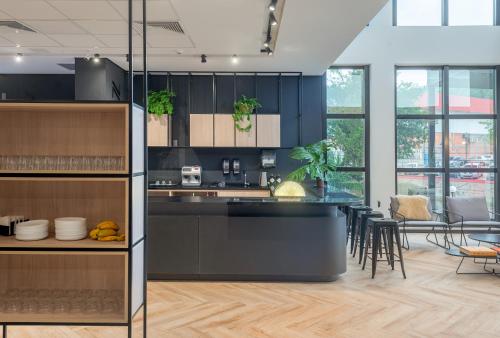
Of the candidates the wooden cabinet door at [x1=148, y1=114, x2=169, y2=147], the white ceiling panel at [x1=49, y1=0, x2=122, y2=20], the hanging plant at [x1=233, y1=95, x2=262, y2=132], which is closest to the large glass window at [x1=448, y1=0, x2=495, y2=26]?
the hanging plant at [x1=233, y1=95, x2=262, y2=132]

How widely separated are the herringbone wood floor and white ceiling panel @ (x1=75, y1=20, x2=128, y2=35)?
10.3 feet

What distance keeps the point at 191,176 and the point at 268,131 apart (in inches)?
65.0

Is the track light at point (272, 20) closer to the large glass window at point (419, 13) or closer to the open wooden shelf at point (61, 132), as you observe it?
the open wooden shelf at point (61, 132)

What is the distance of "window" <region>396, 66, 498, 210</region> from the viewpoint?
830 cm

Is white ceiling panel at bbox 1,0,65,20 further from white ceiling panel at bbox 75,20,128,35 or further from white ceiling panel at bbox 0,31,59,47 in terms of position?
white ceiling panel at bbox 0,31,59,47

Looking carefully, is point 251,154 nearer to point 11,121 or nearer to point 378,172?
Result: point 378,172

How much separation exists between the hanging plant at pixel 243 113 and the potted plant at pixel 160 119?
121cm

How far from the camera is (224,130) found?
753cm

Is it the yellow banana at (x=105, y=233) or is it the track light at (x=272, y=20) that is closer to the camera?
the yellow banana at (x=105, y=233)

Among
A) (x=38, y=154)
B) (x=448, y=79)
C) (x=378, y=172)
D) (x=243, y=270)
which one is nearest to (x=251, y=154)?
(x=378, y=172)

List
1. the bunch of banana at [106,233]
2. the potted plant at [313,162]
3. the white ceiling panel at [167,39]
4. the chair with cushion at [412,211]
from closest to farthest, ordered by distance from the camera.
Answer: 1. the bunch of banana at [106,233]
2. the white ceiling panel at [167,39]
3. the chair with cushion at [412,211]
4. the potted plant at [313,162]

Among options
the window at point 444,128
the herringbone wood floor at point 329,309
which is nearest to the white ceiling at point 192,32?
the window at point 444,128

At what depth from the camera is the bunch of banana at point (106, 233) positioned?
2646 millimetres

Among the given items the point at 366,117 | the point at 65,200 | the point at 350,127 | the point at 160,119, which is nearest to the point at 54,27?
the point at 160,119
